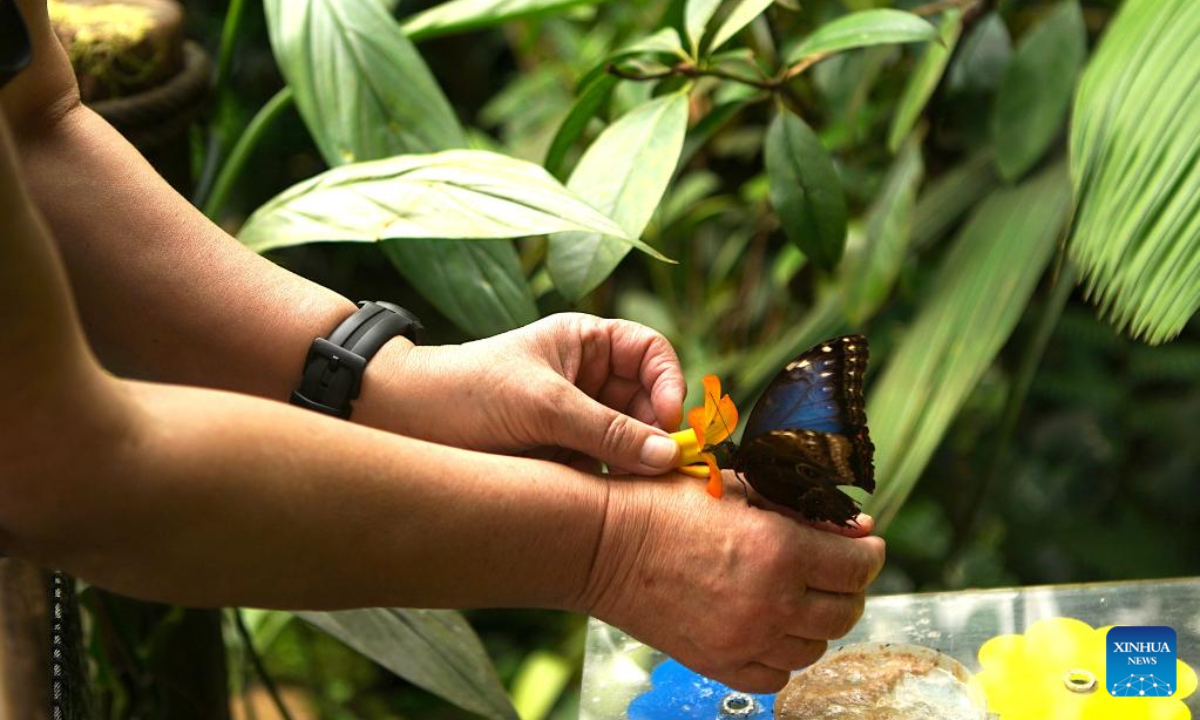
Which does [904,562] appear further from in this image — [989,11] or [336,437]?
[336,437]

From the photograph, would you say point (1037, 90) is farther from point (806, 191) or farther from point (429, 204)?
point (429, 204)

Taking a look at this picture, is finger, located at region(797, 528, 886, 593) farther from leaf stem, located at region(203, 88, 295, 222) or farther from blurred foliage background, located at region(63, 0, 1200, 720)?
leaf stem, located at region(203, 88, 295, 222)

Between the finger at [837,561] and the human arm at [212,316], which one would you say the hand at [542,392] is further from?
the finger at [837,561]

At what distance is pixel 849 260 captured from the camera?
4.88 feet

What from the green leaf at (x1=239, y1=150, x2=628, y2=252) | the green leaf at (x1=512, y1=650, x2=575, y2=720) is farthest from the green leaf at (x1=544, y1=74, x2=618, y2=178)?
the green leaf at (x1=512, y1=650, x2=575, y2=720)

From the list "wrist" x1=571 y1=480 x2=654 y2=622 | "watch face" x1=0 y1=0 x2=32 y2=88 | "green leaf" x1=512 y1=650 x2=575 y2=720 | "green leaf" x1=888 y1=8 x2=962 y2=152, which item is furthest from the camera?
"green leaf" x1=512 y1=650 x2=575 y2=720

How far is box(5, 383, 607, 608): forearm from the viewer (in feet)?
1.92

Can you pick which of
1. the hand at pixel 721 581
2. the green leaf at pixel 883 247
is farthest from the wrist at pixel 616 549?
the green leaf at pixel 883 247

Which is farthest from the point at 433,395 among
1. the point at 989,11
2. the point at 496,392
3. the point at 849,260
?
the point at 989,11

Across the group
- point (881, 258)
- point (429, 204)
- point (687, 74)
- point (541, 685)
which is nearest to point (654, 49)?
point (687, 74)

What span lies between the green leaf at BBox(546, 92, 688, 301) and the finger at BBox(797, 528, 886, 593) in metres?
0.28

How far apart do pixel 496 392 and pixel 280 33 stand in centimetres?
43

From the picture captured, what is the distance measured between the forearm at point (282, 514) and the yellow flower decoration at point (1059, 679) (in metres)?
0.33

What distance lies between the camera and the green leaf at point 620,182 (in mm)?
987
